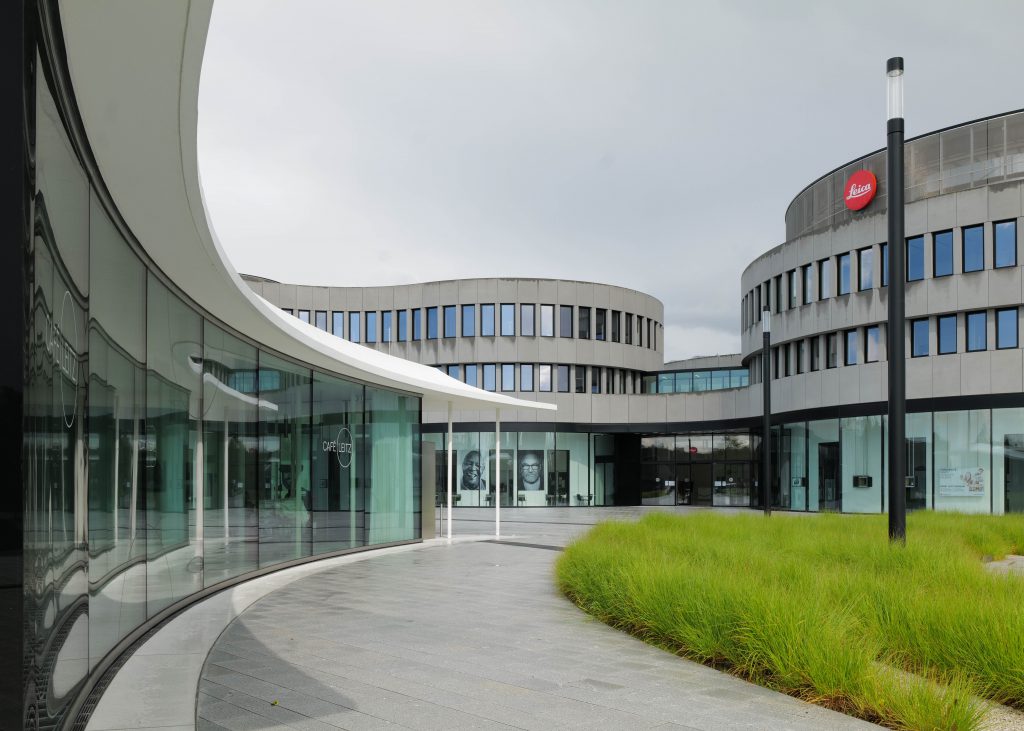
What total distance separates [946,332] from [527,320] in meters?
21.9

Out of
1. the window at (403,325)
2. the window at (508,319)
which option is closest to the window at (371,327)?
the window at (403,325)

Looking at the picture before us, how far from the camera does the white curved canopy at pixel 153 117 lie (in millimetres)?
4715

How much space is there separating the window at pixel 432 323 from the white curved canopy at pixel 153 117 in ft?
132

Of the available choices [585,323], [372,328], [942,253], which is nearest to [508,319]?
[585,323]

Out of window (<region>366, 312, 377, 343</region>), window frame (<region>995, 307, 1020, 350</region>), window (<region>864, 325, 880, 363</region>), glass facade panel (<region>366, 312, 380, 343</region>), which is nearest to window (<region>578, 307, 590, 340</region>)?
glass facade panel (<region>366, 312, 380, 343</region>)

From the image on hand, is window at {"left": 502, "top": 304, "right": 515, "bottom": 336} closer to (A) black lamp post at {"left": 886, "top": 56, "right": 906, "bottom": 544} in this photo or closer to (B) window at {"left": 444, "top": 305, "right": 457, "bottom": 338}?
(B) window at {"left": 444, "top": 305, "right": 457, "bottom": 338}

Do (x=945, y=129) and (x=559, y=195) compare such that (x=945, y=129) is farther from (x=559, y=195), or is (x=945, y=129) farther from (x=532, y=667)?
(x=532, y=667)

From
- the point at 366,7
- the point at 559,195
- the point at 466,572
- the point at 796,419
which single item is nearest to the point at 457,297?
the point at 559,195

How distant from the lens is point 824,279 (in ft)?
127

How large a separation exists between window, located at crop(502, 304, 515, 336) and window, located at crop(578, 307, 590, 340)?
3663mm

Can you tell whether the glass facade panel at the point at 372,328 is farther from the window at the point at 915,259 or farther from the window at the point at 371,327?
the window at the point at 915,259

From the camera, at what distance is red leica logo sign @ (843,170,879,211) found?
37.2 m

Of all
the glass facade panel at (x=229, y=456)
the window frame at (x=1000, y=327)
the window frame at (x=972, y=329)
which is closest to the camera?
the glass facade panel at (x=229, y=456)

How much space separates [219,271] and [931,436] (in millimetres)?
30132
